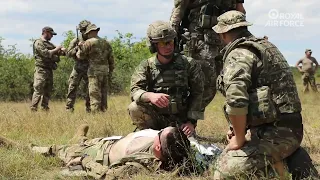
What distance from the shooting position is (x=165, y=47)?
509 cm

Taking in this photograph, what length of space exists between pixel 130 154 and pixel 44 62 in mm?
7192

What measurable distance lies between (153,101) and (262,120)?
1.41m

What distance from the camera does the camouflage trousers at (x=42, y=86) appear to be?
1072 cm

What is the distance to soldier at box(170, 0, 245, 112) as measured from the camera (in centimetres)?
600

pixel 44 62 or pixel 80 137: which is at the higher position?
pixel 44 62

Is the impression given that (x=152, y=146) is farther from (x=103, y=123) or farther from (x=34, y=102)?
(x=34, y=102)

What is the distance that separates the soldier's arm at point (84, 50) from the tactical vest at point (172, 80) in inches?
178

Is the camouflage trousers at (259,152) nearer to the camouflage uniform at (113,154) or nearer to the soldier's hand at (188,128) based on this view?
the camouflage uniform at (113,154)

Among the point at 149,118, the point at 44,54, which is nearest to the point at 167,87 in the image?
the point at 149,118

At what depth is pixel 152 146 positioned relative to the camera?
4.26 m

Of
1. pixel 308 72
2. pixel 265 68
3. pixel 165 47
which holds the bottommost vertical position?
pixel 308 72

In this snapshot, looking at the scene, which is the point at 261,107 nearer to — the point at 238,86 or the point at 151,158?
the point at 238,86

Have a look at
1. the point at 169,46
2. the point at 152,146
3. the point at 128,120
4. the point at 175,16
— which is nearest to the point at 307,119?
the point at 128,120

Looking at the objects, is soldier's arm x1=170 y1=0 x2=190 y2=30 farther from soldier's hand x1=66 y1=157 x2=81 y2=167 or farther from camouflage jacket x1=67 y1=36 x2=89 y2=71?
camouflage jacket x1=67 y1=36 x2=89 y2=71
